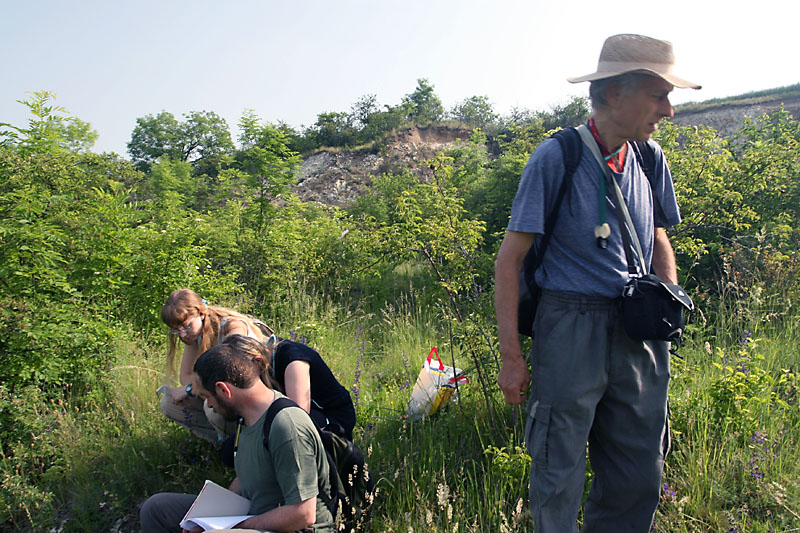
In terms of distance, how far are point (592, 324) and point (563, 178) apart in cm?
57

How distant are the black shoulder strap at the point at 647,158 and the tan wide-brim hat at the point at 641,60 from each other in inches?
12.5

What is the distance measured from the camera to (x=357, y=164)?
26.1m

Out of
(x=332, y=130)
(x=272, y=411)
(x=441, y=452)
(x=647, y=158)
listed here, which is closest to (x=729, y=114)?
(x=332, y=130)

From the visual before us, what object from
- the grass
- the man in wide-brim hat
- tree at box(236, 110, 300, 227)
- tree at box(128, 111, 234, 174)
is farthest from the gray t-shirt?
tree at box(128, 111, 234, 174)

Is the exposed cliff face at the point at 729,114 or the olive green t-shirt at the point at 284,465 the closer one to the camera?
the olive green t-shirt at the point at 284,465

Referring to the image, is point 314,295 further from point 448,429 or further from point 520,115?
point 520,115

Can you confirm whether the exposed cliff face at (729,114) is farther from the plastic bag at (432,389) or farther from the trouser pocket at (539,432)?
the trouser pocket at (539,432)

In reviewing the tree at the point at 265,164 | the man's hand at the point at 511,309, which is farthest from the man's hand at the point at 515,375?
the tree at the point at 265,164

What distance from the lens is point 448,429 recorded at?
3510 mm

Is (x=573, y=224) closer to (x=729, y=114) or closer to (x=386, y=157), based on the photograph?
(x=386, y=157)

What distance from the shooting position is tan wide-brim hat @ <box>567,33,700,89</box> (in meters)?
1.98

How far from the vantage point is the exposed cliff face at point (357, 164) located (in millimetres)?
23969

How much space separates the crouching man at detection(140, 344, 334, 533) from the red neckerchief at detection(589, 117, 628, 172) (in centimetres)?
175

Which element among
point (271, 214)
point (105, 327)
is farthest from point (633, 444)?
point (271, 214)
